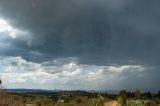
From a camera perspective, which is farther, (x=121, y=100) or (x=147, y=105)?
(x=147, y=105)

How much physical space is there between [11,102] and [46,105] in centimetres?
15181

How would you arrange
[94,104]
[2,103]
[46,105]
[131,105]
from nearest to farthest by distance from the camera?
[2,103] → [131,105] → [94,104] → [46,105]

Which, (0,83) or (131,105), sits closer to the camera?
(0,83)

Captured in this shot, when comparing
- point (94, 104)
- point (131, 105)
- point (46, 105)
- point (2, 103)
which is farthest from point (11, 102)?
point (46, 105)

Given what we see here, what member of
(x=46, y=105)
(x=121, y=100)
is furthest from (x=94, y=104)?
(x=46, y=105)

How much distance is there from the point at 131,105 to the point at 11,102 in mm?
116928

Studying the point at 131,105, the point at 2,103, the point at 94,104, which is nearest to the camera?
the point at 2,103

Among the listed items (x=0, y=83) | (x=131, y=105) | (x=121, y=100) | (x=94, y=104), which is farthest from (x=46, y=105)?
(x=0, y=83)

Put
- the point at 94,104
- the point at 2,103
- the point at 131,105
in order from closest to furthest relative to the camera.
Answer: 1. the point at 2,103
2. the point at 131,105
3. the point at 94,104

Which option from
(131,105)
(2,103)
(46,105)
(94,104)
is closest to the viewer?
(2,103)

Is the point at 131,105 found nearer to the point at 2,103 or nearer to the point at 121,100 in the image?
the point at 121,100

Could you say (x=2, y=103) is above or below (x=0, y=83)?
below

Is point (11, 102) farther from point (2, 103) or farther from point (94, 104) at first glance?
point (94, 104)

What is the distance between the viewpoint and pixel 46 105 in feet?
→ 563
